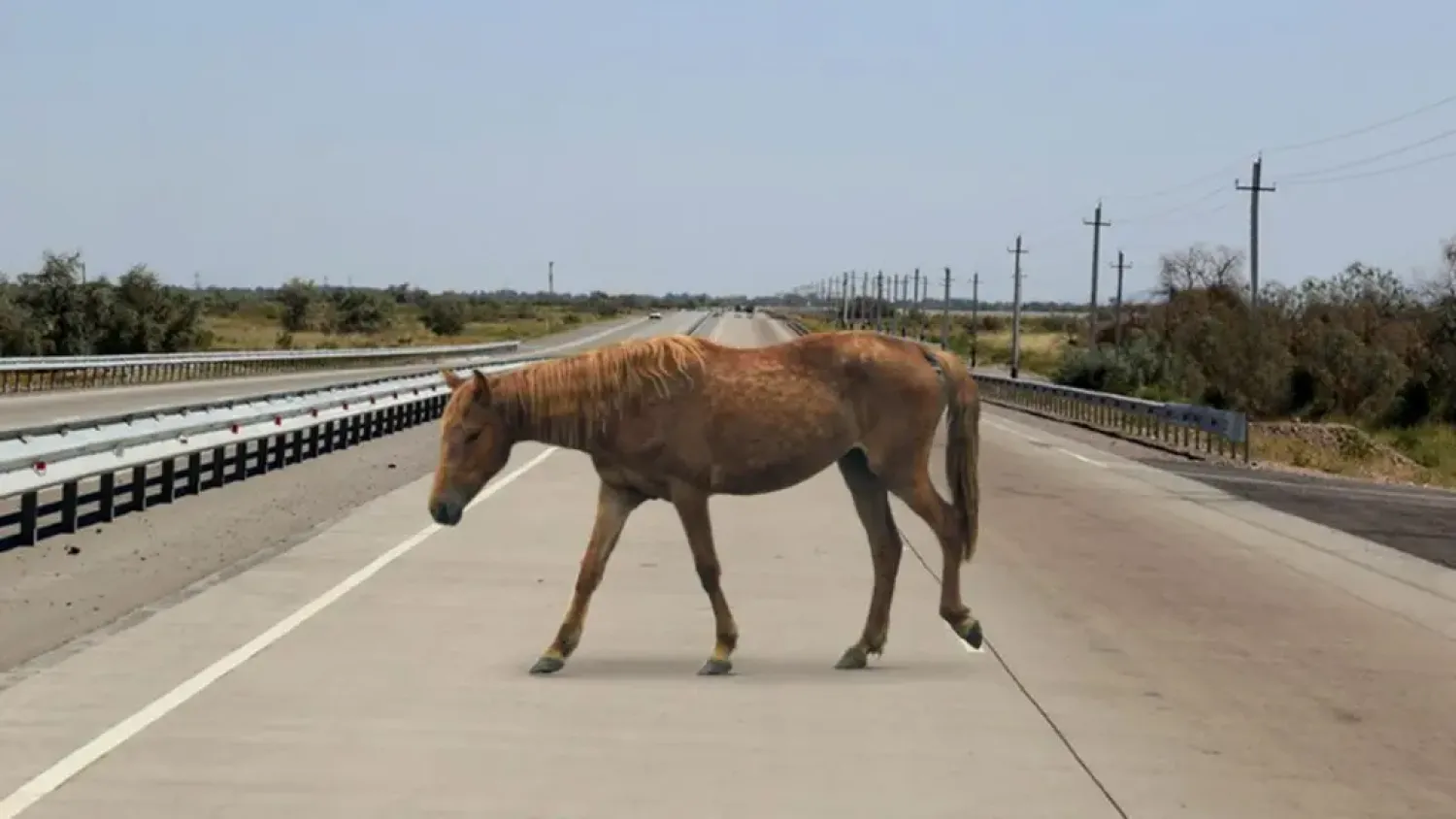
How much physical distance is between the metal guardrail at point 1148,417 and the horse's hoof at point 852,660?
2385 cm

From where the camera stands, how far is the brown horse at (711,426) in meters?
8.77

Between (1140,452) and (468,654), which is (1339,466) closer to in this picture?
(1140,452)

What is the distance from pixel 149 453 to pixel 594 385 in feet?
31.0

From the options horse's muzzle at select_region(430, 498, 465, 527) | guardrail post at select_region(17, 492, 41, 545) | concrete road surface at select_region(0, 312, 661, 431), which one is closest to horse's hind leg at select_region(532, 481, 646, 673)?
horse's muzzle at select_region(430, 498, 465, 527)

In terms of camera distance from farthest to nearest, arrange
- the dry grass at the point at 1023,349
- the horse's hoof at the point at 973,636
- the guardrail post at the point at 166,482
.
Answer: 1. the dry grass at the point at 1023,349
2. the guardrail post at the point at 166,482
3. the horse's hoof at the point at 973,636

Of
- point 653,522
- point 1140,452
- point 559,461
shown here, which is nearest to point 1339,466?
point 1140,452

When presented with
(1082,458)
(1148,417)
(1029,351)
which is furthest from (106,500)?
(1029,351)

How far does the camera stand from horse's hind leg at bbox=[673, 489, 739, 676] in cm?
877

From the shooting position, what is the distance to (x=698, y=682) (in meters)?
9.04

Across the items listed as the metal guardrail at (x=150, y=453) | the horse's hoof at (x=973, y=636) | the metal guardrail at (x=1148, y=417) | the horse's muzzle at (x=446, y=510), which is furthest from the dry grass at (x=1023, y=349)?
the horse's muzzle at (x=446, y=510)

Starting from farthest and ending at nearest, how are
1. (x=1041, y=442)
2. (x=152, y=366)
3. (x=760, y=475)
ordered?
(x=152, y=366) → (x=1041, y=442) → (x=760, y=475)

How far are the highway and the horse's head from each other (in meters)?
0.95

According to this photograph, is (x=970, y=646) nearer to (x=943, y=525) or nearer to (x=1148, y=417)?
(x=943, y=525)

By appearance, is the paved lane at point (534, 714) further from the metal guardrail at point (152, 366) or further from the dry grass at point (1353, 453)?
the metal guardrail at point (152, 366)
